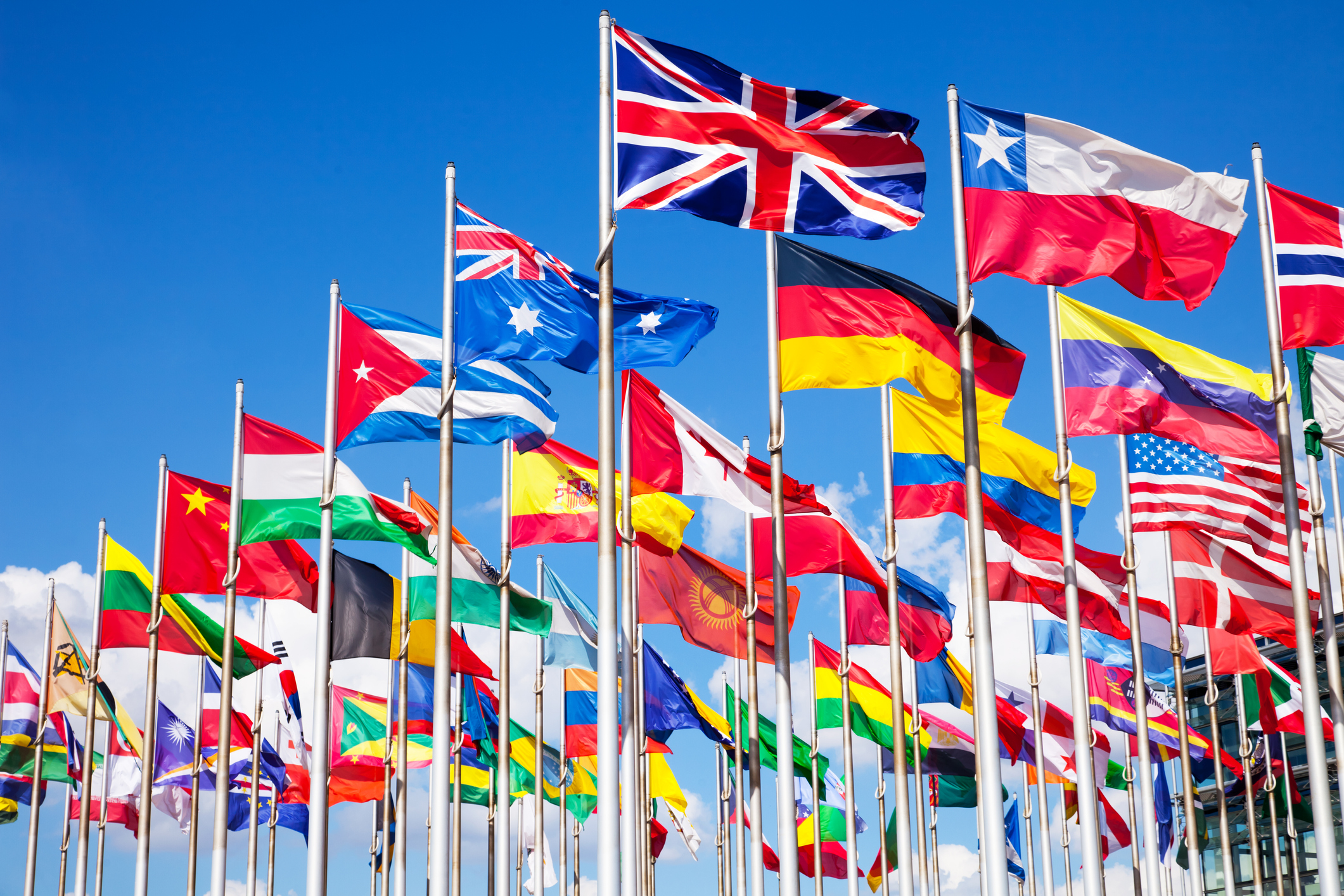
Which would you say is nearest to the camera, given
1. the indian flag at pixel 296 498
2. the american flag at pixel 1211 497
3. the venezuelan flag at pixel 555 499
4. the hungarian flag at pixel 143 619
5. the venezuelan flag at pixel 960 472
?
the venezuelan flag at pixel 960 472

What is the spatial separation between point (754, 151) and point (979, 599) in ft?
20.1

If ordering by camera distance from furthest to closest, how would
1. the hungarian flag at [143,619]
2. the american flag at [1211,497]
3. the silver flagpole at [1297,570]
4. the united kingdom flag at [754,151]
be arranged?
the hungarian flag at [143,619] → the american flag at [1211,497] → the silver flagpole at [1297,570] → the united kingdom flag at [754,151]

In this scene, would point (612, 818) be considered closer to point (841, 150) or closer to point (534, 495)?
point (841, 150)

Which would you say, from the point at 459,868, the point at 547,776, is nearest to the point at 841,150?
the point at 459,868

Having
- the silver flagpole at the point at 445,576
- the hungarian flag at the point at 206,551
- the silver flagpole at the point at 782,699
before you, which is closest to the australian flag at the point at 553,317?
the silver flagpole at the point at 445,576

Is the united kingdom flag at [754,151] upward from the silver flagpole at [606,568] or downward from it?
upward

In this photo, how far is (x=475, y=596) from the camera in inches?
1069

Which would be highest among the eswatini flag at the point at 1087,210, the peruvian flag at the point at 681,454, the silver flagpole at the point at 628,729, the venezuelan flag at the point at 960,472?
the eswatini flag at the point at 1087,210

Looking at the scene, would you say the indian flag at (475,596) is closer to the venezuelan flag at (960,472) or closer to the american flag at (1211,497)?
the venezuelan flag at (960,472)

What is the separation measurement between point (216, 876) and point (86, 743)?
8.38 meters

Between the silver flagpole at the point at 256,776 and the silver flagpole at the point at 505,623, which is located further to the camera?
the silver flagpole at the point at 256,776

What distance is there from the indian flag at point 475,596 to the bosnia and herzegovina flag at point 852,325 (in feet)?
28.7

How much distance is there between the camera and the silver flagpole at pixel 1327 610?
68.1 ft

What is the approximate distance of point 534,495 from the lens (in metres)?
27.0
